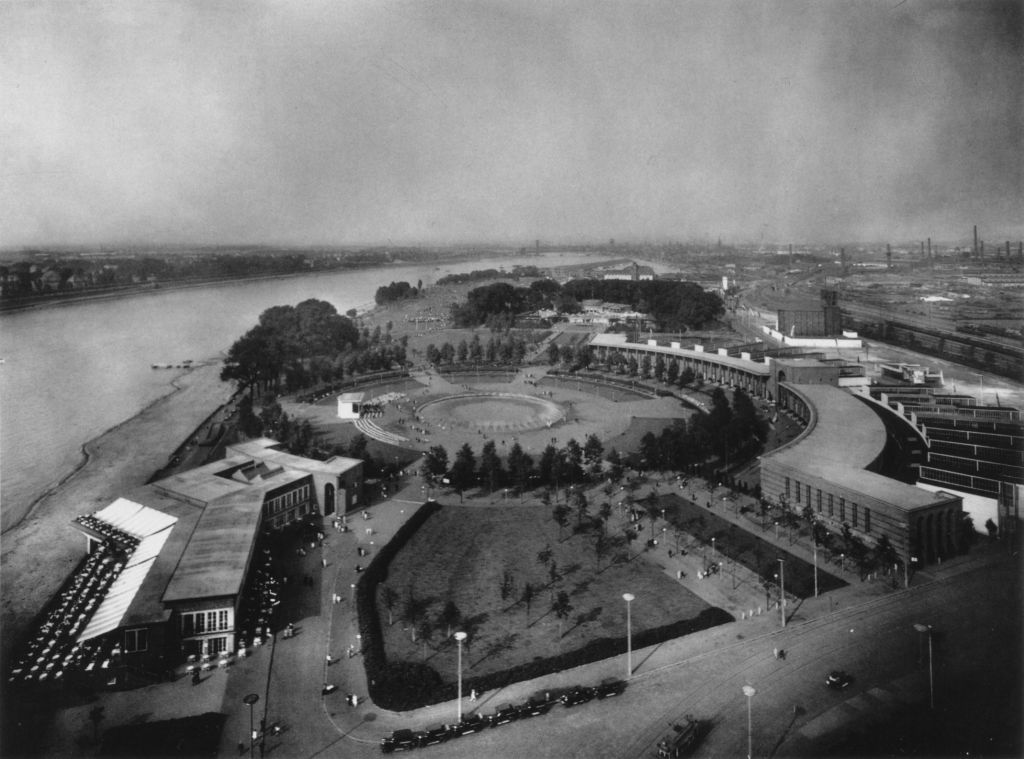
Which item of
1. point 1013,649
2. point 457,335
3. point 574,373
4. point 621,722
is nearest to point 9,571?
point 621,722

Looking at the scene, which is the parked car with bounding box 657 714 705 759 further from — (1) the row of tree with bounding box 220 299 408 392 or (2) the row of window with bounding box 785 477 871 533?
(1) the row of tree with bounding box 220 299 408 392

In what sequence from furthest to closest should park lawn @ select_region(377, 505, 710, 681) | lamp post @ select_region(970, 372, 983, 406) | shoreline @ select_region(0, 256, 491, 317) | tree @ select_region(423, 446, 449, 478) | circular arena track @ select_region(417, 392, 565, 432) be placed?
1. shoreline @ select_region(0, 256, 491, 317)
2. circular arena track @ select_region(417, 392, 565, 432)
3. lamp post @ select_region(970, 372, 983, 406)
4. tree @ select_region(423, 446, 449, 478)
5. park lawn @ select_region(377, 505, 710, 681)

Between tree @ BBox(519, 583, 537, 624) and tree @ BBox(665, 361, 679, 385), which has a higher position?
tree @ BBox(665, 361, 679, 385)

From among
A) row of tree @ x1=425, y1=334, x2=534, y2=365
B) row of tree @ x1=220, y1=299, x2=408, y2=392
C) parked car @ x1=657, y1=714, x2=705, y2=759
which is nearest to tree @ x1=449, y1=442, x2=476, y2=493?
parked car @ x1=657, y1=714, x2=705, y2=759

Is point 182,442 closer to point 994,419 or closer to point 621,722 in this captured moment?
point 621,722

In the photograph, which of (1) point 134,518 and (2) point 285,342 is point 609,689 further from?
(2) point 285,342

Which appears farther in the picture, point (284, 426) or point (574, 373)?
point (574, 373)

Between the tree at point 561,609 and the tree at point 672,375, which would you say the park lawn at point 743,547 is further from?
the tree at point 672,375
